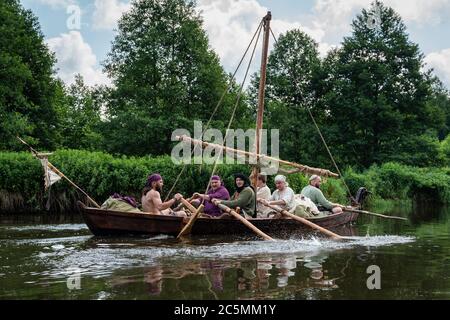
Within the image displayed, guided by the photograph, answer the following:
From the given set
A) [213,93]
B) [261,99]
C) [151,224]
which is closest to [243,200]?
[151,224]

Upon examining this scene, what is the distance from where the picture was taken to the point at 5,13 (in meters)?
30.0

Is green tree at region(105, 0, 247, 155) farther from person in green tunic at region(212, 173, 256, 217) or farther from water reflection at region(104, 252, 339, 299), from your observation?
water reflection at region(104, 252, 339, 299)

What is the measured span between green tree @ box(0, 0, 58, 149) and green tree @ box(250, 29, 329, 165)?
1447 centimetres

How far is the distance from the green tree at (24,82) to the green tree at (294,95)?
14.5 m

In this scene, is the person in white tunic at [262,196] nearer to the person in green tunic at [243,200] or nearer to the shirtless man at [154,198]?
the person in green tunic at [243,200]

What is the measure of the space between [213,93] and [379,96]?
10.5 m

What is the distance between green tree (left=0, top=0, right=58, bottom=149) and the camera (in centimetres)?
2872

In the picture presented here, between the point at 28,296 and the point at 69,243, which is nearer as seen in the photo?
the point at 28,296

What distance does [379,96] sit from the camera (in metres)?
36.0

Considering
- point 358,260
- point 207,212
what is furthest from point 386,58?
point 358,260

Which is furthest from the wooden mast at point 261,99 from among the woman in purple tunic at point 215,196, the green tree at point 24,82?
the green tree at point 24,82
